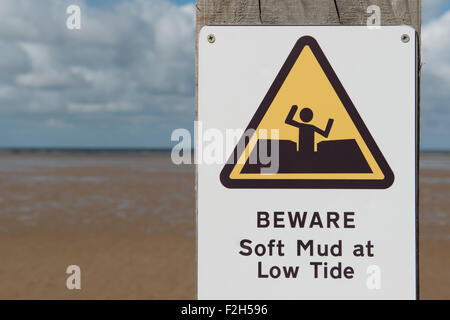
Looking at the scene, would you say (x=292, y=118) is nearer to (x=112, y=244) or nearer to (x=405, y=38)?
(x=405, y=38)

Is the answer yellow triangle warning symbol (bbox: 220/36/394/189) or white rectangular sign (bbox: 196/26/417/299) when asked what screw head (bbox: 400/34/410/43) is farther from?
yellow triangle warning symbol (bbox: 220/36/394/189)

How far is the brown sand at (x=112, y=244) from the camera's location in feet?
21.6

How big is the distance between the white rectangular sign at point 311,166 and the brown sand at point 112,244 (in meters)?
5.10

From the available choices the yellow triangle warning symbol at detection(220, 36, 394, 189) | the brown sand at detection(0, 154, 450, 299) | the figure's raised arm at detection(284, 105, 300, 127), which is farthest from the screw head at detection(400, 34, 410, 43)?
the brown sand at detection(0, 154, 450, 299)

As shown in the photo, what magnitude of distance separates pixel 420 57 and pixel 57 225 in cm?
1102

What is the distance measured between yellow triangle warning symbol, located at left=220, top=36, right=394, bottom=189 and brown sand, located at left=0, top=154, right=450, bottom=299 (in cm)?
521

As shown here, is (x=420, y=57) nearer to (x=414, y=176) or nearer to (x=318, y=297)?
(x=414, y=176)

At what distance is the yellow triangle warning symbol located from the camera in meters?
1.32

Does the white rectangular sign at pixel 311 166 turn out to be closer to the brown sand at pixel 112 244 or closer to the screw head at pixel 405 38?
the screw head at pixel 405 38

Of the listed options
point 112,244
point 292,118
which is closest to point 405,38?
point 292,118

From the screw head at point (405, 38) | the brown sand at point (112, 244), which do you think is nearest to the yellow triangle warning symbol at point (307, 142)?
the screw head at point (405, 38)

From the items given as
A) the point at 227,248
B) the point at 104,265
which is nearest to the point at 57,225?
the point at 104,265

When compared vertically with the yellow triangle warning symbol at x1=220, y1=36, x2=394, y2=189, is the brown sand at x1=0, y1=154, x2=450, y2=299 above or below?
below

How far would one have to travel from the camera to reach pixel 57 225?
11148 mm
